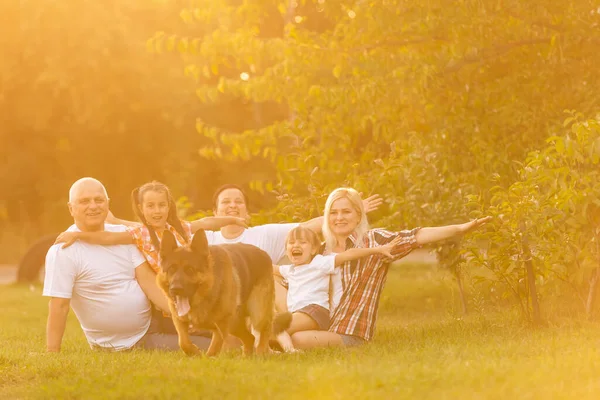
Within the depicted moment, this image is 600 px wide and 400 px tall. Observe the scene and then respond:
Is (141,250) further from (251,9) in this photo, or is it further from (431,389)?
(251,9)

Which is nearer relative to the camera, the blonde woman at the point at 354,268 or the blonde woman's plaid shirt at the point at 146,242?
the blonde woman at the point at 354,268

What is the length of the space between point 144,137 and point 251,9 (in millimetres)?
19821

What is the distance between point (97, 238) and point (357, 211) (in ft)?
7.90

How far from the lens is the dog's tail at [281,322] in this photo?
807 cm

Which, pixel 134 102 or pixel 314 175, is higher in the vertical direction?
pixel 134 102

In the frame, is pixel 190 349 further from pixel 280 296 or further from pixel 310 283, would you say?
pixel 280 296

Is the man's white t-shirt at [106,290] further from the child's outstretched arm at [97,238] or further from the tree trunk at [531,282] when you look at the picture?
the tree trunk at [531,282]

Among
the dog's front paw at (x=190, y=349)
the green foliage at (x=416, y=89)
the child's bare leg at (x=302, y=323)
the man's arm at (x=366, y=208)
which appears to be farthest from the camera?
the green foliage at (x=416, y=89)

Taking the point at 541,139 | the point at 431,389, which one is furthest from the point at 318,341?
the point at 541,139

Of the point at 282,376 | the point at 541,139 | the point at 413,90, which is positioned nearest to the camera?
the point at 282,376

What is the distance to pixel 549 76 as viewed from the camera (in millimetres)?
11961

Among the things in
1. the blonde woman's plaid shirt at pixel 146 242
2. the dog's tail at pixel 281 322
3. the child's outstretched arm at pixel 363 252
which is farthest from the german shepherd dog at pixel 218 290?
the blonde woman's plaid shirt at pixel 146 242

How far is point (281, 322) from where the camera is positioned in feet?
26.6

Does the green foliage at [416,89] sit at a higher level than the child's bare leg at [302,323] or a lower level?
higher
